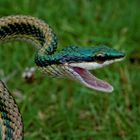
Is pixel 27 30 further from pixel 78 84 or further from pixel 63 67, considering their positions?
pixel 78 84

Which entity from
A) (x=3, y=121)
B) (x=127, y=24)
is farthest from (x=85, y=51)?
(x=127, y=24)

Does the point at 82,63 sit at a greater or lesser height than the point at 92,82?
greater

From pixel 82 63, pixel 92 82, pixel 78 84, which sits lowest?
pixel 78 84

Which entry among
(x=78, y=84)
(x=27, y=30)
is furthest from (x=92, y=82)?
(x=78, y=84)

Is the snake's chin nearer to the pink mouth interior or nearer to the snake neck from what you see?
the pink mouth interior

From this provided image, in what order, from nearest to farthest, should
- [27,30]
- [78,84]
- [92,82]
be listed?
[92,82] < [27,30] < [78,84]

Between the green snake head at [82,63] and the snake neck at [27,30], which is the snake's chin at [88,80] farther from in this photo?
the snake neck at [27,30]

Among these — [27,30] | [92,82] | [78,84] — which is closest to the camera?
[92,82]

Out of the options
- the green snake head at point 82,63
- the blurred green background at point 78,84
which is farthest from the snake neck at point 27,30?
the blurred green background at point 78,84
